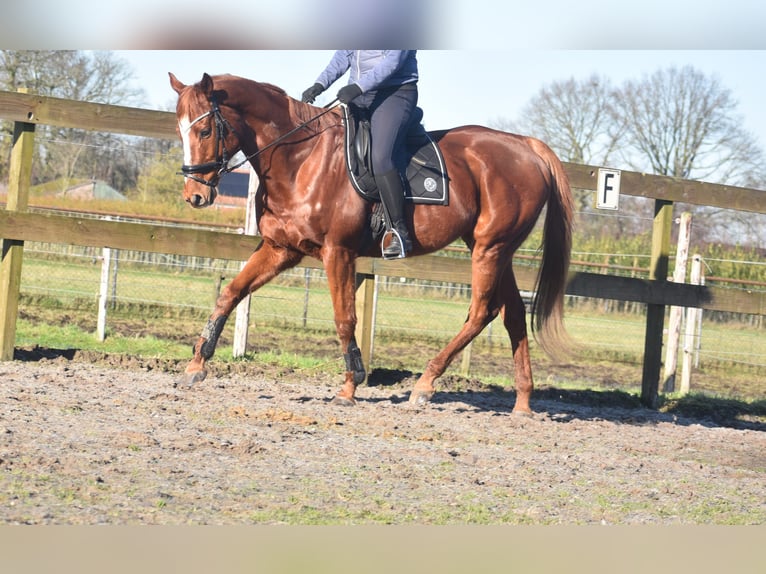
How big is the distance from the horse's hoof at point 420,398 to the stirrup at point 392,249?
3.31ft

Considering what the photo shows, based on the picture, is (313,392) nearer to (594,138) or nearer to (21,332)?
(21,332)

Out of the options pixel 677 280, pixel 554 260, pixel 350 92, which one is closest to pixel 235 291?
pixel 350 92

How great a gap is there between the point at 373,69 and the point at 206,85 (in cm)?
106

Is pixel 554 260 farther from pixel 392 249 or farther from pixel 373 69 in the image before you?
pixel 373 69

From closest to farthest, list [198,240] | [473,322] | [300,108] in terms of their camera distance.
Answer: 1. [300,108]
2. [473,322]
3. [198,240]

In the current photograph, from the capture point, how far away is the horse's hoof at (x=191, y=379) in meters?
5.75

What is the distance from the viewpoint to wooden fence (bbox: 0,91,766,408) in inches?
252

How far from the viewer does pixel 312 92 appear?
569cm

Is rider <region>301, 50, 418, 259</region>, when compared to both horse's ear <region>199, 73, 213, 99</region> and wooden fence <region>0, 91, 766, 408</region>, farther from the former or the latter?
wooden fence <region>0, 91, 766, 408</region>

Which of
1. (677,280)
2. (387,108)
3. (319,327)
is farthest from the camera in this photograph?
(319,327)

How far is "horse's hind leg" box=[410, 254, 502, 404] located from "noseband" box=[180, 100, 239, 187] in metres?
1.94

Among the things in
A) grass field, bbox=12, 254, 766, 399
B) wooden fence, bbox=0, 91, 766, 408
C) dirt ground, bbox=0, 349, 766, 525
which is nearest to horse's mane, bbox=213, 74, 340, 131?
wooden fence, bbox=0, 91, 766, 408

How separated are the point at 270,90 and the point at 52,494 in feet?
11.6

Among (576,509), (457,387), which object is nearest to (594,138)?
(457,387)
